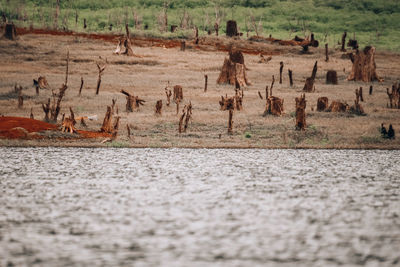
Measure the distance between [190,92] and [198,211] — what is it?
51.5 ft

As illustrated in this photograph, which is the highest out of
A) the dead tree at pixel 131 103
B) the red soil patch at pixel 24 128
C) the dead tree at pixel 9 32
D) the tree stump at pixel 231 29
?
the tree stump at pixel 231 29

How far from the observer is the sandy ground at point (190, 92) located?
15.8m

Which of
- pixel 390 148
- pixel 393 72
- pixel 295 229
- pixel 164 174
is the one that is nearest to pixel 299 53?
pixel 393 72

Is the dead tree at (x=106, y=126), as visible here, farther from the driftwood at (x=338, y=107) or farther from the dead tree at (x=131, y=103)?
the driftwood at (x=338, y=107)

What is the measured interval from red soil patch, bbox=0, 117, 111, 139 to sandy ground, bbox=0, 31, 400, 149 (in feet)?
1.46

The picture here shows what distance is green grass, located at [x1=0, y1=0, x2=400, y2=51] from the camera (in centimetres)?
5484

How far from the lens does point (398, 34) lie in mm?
55094

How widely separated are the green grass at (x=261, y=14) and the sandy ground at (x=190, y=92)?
18370mm

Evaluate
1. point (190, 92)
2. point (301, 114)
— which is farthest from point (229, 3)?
point (301, 114)

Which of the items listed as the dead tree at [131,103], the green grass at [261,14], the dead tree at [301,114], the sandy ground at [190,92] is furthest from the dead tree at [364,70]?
the green grass at [261,14]

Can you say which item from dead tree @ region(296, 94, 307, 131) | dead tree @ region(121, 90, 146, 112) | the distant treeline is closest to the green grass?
the distant treeline

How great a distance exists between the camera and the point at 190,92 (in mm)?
22922

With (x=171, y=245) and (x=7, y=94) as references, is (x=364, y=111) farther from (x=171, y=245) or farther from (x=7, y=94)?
(x=171, y=245)

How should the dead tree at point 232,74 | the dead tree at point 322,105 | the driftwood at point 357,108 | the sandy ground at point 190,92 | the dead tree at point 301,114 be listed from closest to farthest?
the sandy ground at point 190,92, the dead tree at point 301,114, the driftwood at point 357,108, the dead tree at point 322,105, the dead tree at point 232,74
